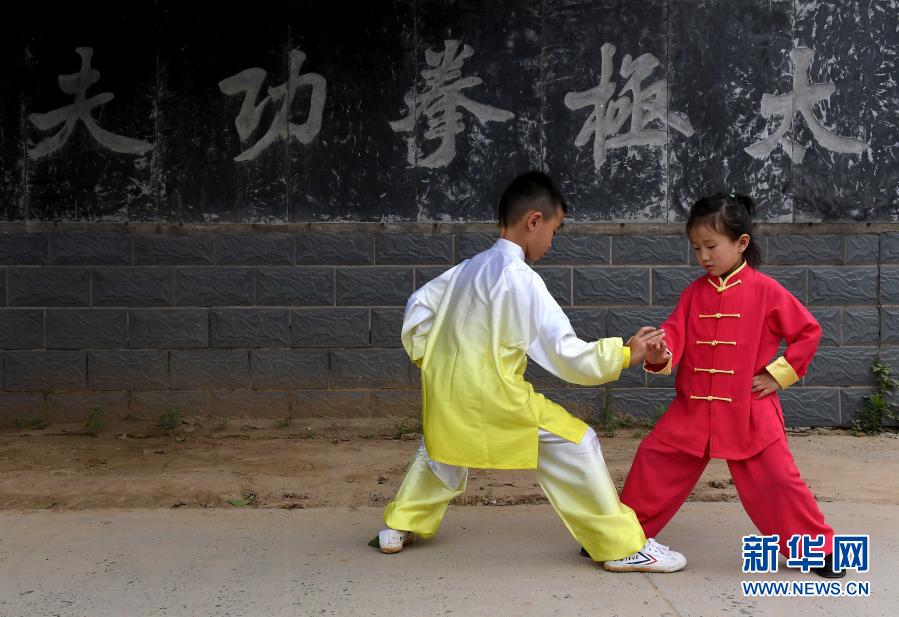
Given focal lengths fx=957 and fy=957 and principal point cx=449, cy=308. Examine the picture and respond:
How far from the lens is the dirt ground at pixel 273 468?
15.3ft

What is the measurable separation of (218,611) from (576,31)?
439 cm

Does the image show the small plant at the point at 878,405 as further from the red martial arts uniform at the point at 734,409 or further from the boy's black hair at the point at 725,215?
the boy's black hair at the point at 725,215

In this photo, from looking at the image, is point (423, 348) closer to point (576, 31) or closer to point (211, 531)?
point (211, 531)

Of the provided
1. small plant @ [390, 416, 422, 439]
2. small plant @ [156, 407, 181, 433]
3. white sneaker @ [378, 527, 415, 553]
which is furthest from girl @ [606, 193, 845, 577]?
small plant @ [156, 407, 181, 433]

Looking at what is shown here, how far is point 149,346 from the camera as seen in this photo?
614 cm

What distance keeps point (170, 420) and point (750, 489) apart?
12.7 feet

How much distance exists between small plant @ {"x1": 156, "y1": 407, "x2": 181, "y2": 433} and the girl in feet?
11.2

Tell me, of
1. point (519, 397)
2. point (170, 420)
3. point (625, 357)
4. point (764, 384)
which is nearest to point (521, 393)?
point (519, 397)

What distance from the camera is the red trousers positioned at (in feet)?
10.9

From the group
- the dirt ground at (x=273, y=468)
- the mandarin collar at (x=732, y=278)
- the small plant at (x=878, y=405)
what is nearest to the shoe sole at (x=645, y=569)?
the mandarin collar at (x=732, y=278)

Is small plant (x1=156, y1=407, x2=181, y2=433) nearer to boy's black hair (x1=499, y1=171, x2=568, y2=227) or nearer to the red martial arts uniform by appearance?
boy's black hair (x1=499, y1=171, x2=568, y2=227)

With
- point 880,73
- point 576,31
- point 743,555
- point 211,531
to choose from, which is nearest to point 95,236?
point 211,531

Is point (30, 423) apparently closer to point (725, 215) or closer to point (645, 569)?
point (645, 569)

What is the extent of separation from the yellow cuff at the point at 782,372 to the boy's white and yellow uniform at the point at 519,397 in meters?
0.56
